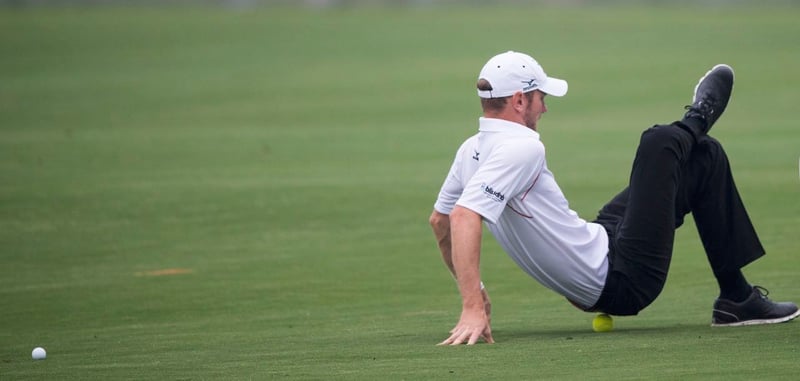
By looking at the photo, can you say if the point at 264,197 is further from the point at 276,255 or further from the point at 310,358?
the point at 310,358

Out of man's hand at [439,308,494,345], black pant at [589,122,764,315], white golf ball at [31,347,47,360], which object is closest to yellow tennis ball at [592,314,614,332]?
black pant at [589,122,764,315]

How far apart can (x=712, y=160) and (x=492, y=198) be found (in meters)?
1.27

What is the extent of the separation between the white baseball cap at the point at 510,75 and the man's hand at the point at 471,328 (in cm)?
113

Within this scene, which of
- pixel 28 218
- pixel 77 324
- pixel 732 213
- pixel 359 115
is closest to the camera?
pixel 732 213

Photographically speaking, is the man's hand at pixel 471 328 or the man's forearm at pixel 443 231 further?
the man's forearm at pixel 443 231

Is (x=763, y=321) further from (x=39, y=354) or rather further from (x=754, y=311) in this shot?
(x=39, y=354)

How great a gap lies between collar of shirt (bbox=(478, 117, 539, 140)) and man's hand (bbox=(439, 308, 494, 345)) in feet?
3.08

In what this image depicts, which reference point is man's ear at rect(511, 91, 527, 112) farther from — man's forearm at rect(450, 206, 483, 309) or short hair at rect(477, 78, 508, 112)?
man's forearm at rect(450, 206, 483, 309)

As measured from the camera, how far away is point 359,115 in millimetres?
29609

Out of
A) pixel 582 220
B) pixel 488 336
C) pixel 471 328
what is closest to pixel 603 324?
pixel 582 220

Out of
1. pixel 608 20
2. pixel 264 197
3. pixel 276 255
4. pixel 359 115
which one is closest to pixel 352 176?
pixel 264 197

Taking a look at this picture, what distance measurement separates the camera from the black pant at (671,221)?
7664 mm

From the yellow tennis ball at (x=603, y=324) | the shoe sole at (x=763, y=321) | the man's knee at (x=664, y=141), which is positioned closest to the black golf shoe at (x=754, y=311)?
the shoe sole at (x=763, y=321)

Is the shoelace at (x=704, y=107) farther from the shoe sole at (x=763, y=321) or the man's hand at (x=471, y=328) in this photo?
the man's hand at (x=471, y=328)
